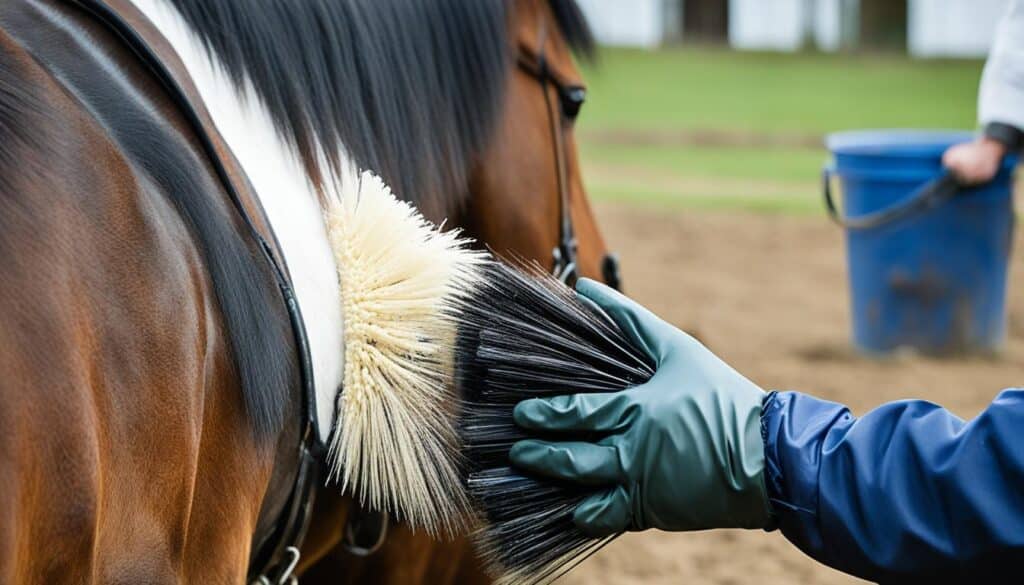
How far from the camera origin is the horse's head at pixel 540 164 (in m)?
2.30

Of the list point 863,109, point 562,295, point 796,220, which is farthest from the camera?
point 863,109

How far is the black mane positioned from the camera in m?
1.78

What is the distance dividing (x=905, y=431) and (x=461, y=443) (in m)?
0.55

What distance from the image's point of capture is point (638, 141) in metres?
13.2

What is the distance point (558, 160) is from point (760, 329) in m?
3.86

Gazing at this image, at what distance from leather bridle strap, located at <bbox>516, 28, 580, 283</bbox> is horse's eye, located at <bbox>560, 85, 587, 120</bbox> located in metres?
0.03

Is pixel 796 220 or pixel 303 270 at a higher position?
pixel 303 270

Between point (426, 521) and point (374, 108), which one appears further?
point (374, 108)

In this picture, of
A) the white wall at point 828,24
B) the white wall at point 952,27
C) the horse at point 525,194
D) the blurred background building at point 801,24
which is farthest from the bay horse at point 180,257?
the white wall at point 828,24

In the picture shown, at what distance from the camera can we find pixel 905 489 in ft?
4.75

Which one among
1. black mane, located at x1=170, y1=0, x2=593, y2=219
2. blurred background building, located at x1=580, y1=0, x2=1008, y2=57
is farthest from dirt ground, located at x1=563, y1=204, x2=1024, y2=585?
blurred background building, located at x1=580, y1=0, x2=1008, y2=57

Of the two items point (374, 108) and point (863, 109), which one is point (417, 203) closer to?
point (374, 108)

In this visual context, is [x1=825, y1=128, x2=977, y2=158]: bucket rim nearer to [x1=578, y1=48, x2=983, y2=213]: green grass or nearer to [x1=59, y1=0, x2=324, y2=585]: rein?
[x1=578, y1=48, x2=983, y2=213]: green grass

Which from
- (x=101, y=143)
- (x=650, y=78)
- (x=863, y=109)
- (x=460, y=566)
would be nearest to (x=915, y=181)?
(x=460, y=566)
